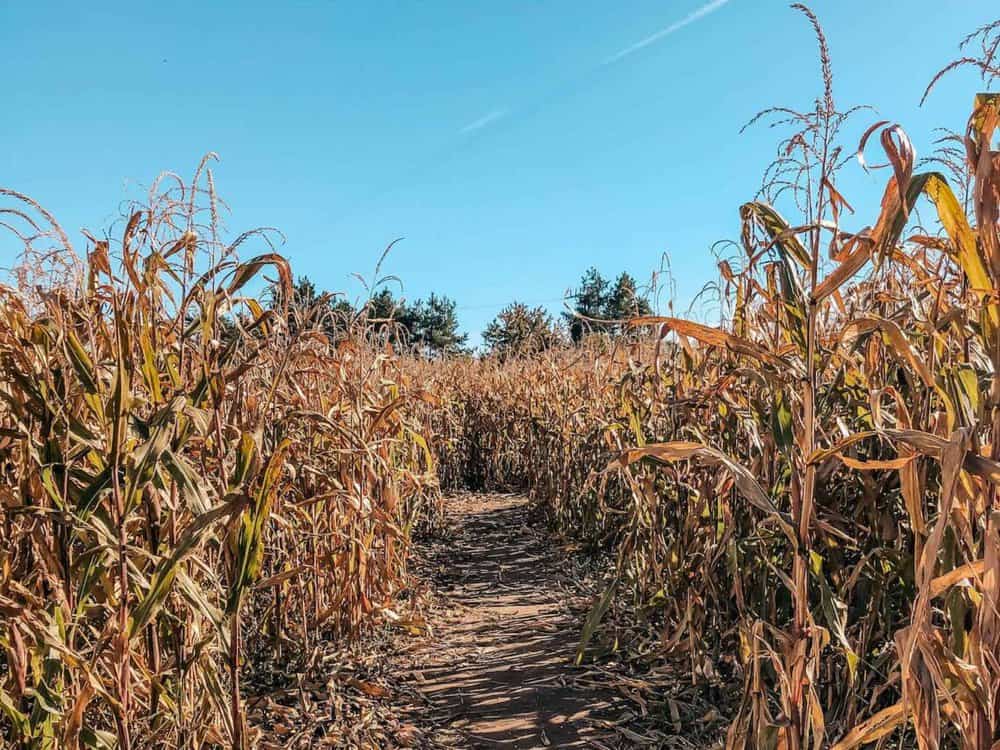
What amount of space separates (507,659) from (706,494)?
1.53 metres

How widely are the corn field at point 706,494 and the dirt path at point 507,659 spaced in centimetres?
45

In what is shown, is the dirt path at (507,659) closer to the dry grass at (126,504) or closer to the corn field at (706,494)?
the corn field at (706,494)

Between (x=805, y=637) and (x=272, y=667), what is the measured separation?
225cm

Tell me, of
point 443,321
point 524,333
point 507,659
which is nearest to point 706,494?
point 507,659

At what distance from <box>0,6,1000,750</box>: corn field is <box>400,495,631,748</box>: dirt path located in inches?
17.7

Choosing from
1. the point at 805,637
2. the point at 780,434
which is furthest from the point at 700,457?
the point at 805,637

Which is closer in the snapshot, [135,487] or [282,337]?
[135,487]

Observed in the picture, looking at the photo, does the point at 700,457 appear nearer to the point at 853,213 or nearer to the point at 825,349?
the point at 853,213

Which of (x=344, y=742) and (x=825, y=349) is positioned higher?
(x=825, y=349)

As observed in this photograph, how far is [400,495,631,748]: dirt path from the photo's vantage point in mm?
2486

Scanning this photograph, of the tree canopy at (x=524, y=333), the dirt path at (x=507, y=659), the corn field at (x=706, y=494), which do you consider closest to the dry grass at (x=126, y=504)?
the corn field at (x=706, y=494)

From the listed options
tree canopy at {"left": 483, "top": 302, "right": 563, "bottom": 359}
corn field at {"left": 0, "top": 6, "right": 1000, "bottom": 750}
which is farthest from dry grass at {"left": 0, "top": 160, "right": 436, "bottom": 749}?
tree canopy at {"left": 483, "top": 302, "right": 563, "bottom": 359}

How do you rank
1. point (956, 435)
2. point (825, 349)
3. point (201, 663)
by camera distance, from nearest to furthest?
point (956, 435)
point (201, 663)
point (825, 349)

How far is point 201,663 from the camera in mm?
1592
